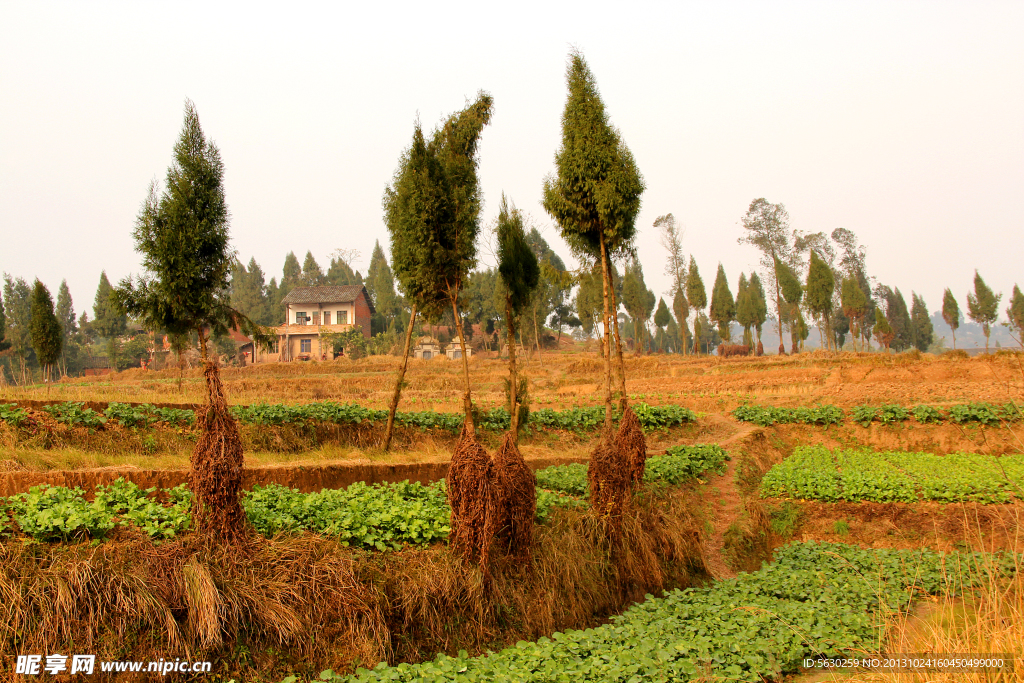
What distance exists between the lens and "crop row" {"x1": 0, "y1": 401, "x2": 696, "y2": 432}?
11445 millimetres

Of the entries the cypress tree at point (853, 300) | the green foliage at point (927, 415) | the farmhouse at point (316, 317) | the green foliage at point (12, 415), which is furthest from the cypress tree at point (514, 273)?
the cypress tree at point (853, 300)

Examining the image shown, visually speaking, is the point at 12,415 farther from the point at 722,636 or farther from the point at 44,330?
the point at 722,636

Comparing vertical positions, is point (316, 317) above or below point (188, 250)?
above

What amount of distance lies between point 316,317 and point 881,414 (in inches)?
1754

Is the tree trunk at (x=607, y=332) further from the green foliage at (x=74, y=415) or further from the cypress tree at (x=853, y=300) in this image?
the cypress tree at (x=853, y=300)

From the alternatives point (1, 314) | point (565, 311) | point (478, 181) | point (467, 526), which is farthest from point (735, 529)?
point (565, 311)

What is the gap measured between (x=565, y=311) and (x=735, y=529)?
51.4 m

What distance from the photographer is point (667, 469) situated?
39.4 ft

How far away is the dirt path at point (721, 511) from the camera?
9977 millimetres

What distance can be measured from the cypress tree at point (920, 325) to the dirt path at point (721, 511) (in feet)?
180

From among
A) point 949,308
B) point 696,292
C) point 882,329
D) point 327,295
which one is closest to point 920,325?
point 949,308

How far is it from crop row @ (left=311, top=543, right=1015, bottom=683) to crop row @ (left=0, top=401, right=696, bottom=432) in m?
8.48

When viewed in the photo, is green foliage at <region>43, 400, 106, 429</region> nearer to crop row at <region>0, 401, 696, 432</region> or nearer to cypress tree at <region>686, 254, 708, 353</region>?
crop row at <region>0, 401, 696, 432</region>

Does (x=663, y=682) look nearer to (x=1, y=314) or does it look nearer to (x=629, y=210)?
(x=629, y=210)
